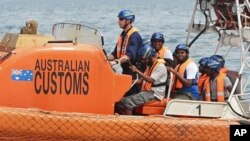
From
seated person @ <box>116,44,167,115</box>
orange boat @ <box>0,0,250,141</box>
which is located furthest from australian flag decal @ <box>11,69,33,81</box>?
seated person @ <box>116,44,167,115</box>

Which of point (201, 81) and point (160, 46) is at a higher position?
point (160, 46)

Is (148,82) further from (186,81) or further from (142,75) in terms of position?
(186,81)

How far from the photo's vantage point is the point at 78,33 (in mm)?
7844

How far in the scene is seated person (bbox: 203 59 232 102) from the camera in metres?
7.35

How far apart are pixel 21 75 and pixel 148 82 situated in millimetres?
1341

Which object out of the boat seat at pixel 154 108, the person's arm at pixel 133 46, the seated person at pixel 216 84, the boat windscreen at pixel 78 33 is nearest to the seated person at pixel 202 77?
the seated person at pixel 216 84

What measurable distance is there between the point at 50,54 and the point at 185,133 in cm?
156

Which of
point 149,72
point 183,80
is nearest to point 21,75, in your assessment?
point 149,72

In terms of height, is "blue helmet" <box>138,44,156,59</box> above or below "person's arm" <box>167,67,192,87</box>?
above

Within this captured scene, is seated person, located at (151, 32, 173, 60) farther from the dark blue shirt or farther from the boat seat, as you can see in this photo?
the boat seat

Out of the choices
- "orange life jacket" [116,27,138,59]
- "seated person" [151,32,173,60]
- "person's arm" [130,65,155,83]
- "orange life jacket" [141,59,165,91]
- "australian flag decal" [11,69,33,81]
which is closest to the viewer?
"australian flag decal" [11,69,33,81]

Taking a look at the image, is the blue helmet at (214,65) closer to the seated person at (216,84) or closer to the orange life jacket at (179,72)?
the seated person at (216,84)

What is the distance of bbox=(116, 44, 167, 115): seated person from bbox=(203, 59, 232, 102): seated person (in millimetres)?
530

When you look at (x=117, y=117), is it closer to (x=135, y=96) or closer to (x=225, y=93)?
(x=135, y=96)
